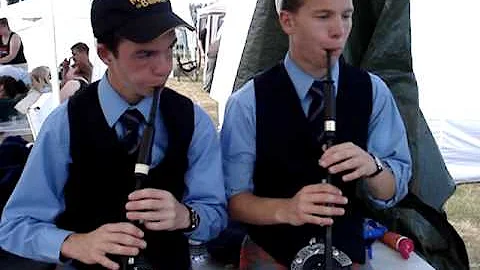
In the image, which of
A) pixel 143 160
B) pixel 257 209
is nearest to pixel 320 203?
pixel 257 209

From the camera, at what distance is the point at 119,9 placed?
1254 millimetres

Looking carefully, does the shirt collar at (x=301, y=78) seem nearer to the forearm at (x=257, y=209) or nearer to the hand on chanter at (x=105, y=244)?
the forearm at (x=257, y=209)

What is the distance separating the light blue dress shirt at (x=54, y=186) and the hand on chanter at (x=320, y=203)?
194 mm

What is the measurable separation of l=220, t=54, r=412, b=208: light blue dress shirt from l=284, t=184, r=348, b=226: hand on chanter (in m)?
0.20

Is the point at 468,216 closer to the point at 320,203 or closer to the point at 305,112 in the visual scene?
the point at 305,112

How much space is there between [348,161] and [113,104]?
43cm

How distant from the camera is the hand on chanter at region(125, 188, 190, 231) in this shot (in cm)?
111

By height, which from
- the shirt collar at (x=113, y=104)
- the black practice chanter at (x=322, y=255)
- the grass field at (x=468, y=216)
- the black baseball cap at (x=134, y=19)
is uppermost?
the black baseball cap at (x=134, y=19)

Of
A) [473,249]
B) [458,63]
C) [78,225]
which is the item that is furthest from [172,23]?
[458,63]

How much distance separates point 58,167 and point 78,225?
0.38 feet

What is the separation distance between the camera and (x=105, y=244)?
1.15m

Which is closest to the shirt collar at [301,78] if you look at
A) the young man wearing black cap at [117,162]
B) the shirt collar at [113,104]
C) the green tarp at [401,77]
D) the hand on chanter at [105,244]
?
the young man wearing black cap at [117,162]

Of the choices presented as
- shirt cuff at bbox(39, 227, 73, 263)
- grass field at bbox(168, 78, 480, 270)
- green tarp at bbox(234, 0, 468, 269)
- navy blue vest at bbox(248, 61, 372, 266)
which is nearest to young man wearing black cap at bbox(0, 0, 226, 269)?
shirt cuff at bbox(39, 227, 73, 263)

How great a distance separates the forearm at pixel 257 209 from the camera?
4.45ft
